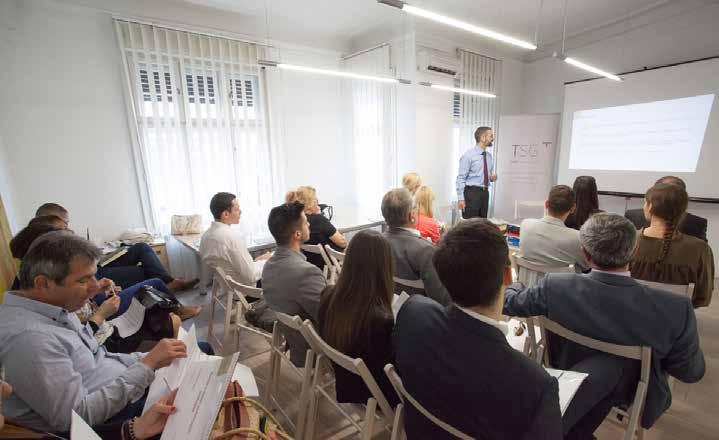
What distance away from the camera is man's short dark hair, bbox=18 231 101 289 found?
1108 mm

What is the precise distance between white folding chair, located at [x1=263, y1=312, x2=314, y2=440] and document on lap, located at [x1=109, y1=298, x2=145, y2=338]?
0.84 metres

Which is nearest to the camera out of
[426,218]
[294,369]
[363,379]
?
[363,379]

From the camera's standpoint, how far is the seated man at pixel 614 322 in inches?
44.8

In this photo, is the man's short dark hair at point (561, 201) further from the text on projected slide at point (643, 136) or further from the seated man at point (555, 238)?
the text on projected slide at point (643, 136)

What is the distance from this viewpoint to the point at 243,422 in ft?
3.11

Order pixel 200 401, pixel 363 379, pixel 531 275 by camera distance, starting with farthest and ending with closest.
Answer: pixel 531 275
pixel 363 379
pixel 200 401

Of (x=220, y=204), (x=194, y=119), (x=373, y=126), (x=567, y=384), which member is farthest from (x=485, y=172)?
(x=567, y=384)

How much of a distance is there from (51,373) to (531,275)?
2.38 m

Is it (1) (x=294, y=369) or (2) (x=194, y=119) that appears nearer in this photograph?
(1) (x=294, y=369)

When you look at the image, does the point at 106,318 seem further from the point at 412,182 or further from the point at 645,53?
the point at 645,53

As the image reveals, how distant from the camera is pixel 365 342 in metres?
1.24

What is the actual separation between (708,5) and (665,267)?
437 cm

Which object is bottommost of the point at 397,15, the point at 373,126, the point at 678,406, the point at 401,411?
the point at 678,406

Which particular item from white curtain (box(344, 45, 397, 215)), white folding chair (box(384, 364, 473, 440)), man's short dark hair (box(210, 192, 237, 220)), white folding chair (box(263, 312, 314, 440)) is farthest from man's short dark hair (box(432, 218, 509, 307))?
white curtain (box(344, 45, 397, 215))
